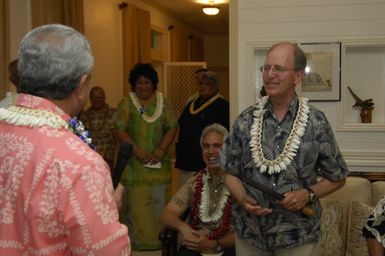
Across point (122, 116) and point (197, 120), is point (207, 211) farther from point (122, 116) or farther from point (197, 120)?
point (197, 120)

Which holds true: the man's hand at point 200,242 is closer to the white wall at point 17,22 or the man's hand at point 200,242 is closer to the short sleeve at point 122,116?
the short sleeve at point 122,116

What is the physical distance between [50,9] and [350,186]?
11.3 feet

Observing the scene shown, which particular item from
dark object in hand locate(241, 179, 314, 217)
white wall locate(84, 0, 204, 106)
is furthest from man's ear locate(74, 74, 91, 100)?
white wall locate(84, 0, 204, 106)

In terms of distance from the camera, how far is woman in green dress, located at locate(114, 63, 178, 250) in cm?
430

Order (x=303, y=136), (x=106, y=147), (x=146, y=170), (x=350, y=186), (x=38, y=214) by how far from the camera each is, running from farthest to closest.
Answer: (x=106, y=147) → (x=146, y=170) → (x=350, y=186) → (x=303, y=136) → (x=38, y=214)

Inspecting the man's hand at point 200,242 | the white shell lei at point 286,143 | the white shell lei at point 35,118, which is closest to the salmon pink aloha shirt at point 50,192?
the white shell lei at point 35,118

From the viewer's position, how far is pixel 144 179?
432cm

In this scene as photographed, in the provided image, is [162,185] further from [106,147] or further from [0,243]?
[0,243]

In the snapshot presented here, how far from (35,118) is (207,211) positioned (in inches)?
73.1

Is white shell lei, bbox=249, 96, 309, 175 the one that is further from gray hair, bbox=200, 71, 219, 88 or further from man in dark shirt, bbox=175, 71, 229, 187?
gray hair, bbox=200, 71, 219, 88

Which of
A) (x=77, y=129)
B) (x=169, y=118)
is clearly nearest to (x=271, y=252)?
(x=77, y=129)

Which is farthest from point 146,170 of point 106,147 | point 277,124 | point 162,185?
point 277,124

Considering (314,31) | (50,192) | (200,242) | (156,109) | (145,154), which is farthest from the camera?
(156,109)

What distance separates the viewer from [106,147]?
498 cm
